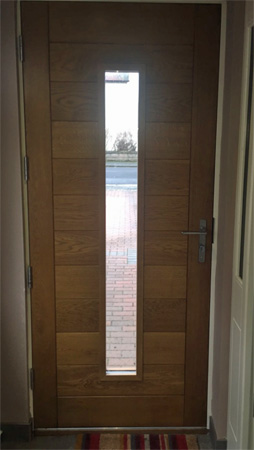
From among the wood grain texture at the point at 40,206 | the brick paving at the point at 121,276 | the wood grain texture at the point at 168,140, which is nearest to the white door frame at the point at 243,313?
the wood grain texture at the point at 168,140

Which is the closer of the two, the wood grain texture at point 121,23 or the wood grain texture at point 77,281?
the wood grain texture at point 121,23

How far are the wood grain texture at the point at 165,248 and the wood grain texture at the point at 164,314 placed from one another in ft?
0.68

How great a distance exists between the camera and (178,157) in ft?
7.81

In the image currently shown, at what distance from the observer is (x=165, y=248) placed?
2449 millimetres

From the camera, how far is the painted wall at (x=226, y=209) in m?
2.14

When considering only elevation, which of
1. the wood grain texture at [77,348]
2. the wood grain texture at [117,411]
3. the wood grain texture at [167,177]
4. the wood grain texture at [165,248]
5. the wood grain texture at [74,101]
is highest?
the wood grain texture at [74,101]

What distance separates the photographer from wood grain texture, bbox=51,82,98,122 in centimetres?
231

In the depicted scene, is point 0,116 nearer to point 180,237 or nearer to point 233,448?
point 180,237

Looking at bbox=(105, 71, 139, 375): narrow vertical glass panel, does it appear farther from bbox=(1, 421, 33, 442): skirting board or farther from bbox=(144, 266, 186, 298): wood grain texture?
bbox=(1, 421, 33, 442): skirting board

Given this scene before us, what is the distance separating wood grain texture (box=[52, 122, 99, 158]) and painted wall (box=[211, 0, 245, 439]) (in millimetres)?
645

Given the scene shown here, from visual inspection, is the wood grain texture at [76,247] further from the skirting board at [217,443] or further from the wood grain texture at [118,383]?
the skirting board at [217,443]

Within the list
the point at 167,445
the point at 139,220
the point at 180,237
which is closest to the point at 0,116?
the point at 139,220

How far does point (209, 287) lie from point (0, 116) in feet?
4.47

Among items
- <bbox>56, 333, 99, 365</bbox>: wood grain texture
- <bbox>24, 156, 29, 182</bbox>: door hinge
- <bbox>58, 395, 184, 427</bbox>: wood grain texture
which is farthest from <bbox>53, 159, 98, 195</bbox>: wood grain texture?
<bbox>58, 395, 184, 427</bbox>: wood grain texture
